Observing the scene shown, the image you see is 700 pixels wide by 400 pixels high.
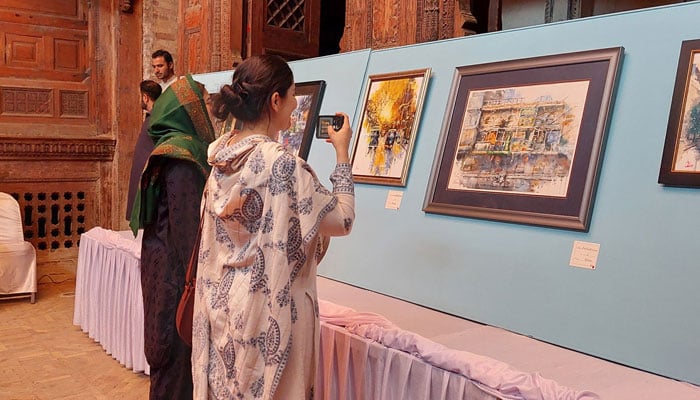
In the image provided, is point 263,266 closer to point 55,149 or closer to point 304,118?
point 304,118

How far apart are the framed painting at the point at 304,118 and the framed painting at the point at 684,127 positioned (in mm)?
1947

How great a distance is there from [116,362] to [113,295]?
0.49 m

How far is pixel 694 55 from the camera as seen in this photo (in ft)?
6.86

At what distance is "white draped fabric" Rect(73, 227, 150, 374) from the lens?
4005mm

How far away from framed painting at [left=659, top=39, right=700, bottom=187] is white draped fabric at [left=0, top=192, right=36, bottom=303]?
569 centimetres

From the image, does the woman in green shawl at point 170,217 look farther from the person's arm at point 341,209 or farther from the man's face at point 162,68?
Answer: the man's face at point 162,68

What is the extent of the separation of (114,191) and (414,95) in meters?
5.51

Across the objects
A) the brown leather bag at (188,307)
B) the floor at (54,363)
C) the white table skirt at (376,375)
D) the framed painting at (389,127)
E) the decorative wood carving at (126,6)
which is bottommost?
the floor at (54,363)

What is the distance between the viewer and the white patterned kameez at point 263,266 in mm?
1674

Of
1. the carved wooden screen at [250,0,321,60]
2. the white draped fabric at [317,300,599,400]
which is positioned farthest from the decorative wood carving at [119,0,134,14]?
the white draped fabric at [317,300,599,400]

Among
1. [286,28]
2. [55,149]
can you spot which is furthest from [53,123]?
[286,28]

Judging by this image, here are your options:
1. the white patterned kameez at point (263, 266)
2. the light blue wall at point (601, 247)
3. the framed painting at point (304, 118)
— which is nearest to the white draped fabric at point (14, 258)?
the framed painting at point (304, 118)

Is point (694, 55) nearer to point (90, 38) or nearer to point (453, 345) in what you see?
point (453, 345)

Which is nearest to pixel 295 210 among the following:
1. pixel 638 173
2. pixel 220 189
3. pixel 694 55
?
pixel 220 189
